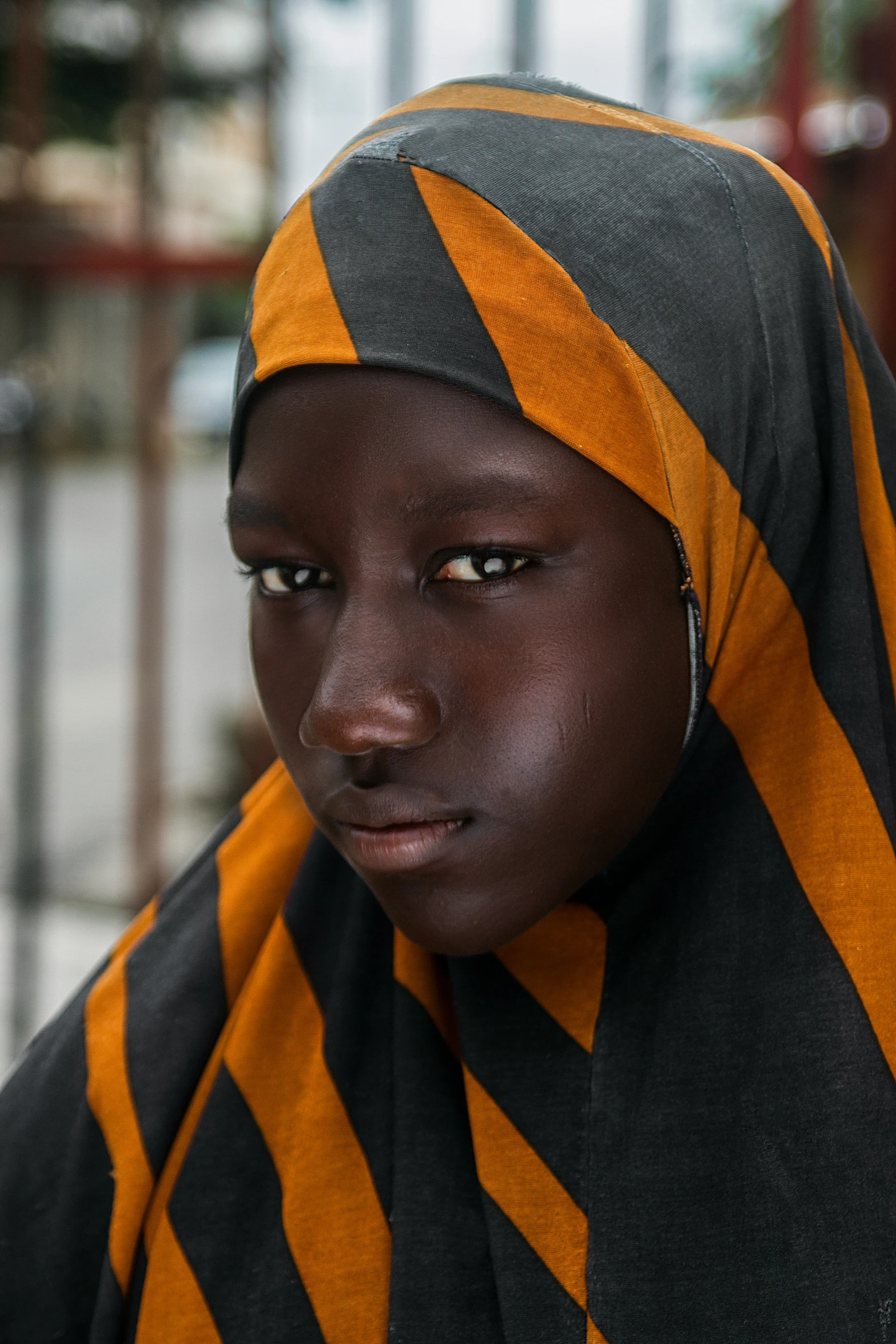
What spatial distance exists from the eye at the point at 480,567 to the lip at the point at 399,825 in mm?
141

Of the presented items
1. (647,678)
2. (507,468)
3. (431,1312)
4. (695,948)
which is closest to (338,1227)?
(431,1312)

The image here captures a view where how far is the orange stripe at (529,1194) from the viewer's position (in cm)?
90

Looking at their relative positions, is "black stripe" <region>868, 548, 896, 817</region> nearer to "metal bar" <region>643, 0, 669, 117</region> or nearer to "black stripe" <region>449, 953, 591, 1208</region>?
"black stripe" <region>449, 953, 591, 1208</region>

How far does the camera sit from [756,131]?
238cm

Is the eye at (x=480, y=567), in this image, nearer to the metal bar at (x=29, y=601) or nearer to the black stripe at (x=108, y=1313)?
the black stripe at (x=108, y=1313)

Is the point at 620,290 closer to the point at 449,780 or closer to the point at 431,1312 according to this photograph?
the point at 449,780

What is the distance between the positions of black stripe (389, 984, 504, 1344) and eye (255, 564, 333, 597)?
0.34 meters

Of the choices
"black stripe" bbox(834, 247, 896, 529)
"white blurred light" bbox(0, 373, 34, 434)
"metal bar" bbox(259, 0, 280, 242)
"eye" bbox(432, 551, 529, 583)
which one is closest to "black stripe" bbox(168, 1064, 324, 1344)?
"eye" bbox(432, 551, 529, 583)

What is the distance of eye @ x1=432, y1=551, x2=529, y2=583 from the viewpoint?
33.3 inches

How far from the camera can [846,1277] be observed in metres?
0.82

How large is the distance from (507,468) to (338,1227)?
57 centimetres

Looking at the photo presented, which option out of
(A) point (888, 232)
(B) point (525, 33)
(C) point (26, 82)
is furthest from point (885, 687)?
(C) point (26, 82)

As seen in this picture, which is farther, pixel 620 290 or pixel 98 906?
pixel 98 906

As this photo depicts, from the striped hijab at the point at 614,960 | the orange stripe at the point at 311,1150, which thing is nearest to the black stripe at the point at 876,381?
the striped hijab at the point at 614,960
